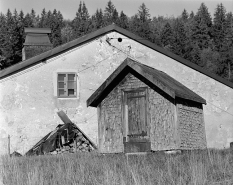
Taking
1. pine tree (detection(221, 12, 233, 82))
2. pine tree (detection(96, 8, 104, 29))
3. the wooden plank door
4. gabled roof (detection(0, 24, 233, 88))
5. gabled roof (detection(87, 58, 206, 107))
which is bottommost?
the wooden plank door

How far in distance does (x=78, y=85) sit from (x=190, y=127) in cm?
764

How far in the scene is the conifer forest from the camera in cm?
7262

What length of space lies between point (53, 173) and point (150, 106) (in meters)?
6.32

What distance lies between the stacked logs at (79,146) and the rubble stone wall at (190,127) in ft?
16.1

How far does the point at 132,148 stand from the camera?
1524 cm

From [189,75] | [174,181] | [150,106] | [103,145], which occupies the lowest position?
[174,181]

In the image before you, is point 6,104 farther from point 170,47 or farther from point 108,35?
point 170,47

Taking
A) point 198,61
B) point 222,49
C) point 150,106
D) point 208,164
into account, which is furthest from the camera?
point 222,49

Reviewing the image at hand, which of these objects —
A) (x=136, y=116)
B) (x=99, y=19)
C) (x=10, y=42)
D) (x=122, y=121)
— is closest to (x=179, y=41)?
(x=99, y=19)

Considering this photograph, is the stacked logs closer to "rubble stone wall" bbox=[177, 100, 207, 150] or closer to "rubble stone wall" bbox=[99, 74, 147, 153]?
"rubble stone wall" bbox=[99, 74, 147, 153]

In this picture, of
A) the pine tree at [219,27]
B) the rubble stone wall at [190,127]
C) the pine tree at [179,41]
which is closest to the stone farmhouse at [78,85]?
the rubble stone wall at [190,127]

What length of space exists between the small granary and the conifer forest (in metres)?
49.8

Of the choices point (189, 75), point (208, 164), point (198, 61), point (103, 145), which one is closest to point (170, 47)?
point (198, 61)

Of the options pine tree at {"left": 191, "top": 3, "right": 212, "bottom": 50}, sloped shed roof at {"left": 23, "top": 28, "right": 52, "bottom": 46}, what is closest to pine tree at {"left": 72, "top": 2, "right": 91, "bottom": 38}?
pine tree at {"left": 191, "top": 3, "right": 212, "bottom": 50}
